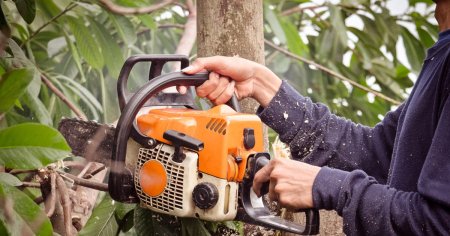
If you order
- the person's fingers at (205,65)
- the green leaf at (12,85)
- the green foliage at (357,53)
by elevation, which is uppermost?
the green leaf at (12,85)

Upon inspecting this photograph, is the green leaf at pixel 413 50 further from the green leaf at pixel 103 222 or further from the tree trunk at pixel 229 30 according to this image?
the green leaf at pixel 103 222

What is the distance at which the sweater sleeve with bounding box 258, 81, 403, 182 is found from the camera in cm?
193

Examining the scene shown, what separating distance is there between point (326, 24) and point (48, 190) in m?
2.31

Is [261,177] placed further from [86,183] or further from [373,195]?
[86,183]

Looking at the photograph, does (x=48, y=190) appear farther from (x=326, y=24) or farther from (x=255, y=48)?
(x=326, y=24)

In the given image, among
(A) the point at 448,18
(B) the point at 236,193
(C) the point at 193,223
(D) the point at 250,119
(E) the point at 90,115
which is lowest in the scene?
(E) the point at 90,115

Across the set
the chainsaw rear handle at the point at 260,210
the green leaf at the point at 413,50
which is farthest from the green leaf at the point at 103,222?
the green leaf at the point at 413,50

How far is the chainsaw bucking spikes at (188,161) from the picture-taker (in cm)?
154

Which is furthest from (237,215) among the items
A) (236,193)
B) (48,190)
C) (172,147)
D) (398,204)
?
(48,190)

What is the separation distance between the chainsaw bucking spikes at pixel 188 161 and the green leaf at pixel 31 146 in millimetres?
211

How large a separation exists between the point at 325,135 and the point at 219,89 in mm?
330

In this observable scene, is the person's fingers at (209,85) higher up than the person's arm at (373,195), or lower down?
higher up

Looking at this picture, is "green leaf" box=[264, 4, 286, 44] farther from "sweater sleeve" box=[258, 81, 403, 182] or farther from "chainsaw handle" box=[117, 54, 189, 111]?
"chainsaw handle" box=[117, 54, 189, 111]

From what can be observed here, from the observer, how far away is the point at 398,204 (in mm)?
1476
